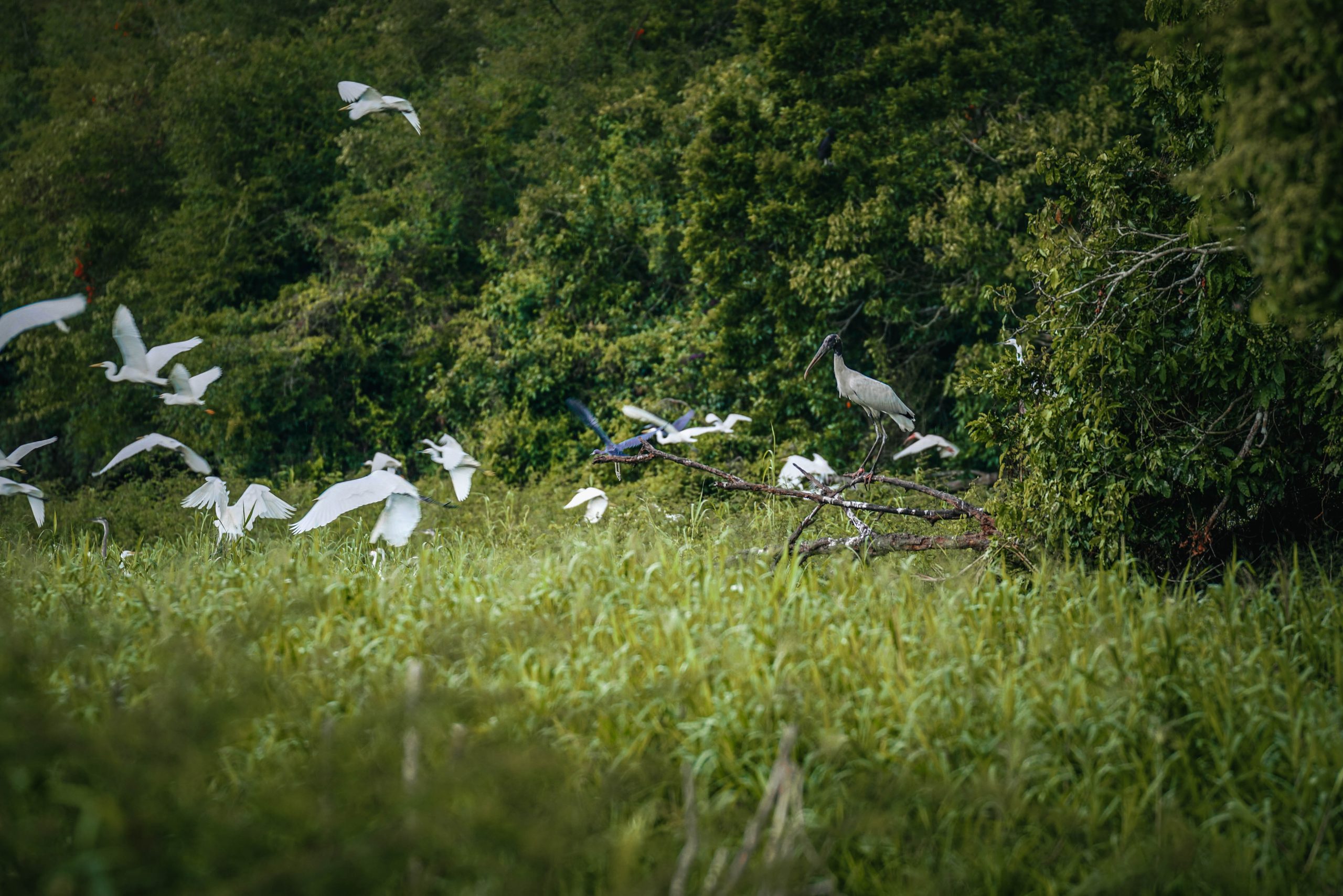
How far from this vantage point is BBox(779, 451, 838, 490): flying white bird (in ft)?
23.3

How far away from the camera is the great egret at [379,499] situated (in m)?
5.70

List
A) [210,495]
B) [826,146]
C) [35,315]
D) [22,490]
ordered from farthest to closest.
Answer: [826,146], [210,495], [22,490], [35,315]

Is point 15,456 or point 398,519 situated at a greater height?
point 15,456

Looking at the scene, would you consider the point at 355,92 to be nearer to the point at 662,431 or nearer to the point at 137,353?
the point at 137,353

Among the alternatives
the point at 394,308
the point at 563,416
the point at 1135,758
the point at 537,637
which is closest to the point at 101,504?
the point at 394,308

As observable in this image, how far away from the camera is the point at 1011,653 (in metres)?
4.34

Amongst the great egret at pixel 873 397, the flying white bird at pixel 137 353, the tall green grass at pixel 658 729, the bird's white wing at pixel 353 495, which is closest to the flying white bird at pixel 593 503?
the bird's white wing at pixel 353 495

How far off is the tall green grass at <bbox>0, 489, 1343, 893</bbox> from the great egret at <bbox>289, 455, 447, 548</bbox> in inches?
19.2

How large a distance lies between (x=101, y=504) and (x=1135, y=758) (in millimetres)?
11945

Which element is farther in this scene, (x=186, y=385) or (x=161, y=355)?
(x=186, y=385)

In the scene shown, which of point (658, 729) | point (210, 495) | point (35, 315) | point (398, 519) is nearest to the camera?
point (658, 729)

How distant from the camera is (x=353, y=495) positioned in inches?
230

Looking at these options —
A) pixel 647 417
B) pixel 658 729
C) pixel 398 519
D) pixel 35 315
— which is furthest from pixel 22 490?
pixel 658 729

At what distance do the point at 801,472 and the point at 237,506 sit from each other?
12.2 feet
